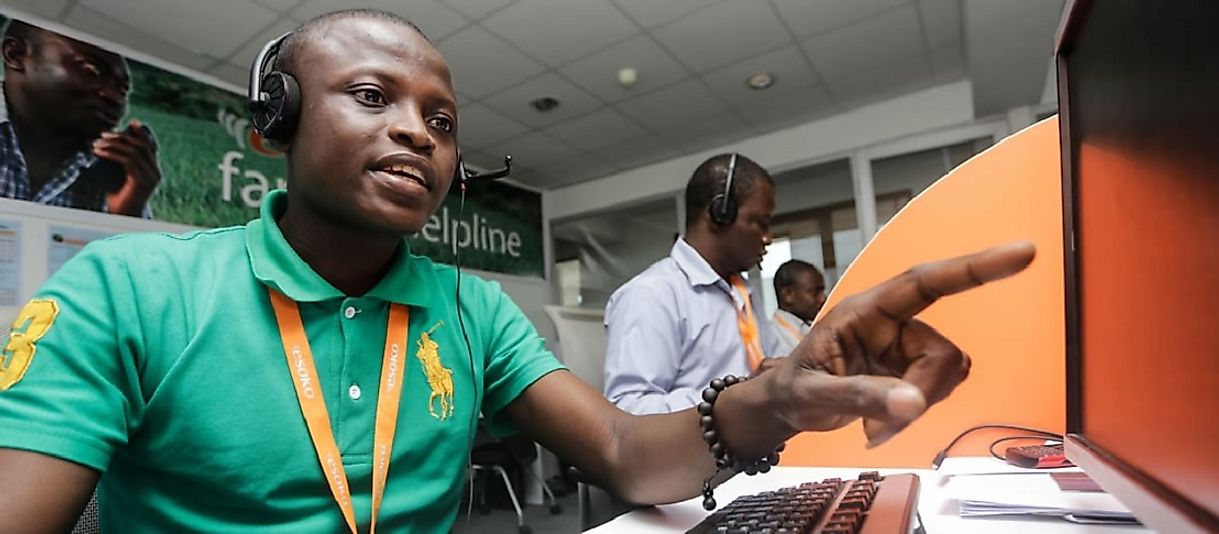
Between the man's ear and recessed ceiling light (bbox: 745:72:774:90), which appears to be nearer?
the man's ear

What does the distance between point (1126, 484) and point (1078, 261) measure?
0.25 meters

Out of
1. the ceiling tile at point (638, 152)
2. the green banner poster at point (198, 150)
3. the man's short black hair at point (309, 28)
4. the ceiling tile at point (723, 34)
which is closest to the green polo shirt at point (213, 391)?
the man's short black hair at point (309, 28)

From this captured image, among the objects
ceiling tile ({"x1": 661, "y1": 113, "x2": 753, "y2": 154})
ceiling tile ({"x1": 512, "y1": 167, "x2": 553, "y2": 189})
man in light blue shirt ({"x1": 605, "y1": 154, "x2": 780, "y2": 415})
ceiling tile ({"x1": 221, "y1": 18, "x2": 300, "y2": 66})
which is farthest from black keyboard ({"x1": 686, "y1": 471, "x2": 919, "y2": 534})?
ceiling tile ({"x1": 512, "y1": 167, "x2": 553, "y2": 189})

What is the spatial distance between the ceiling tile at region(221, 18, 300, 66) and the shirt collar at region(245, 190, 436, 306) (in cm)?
227

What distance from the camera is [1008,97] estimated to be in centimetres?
350

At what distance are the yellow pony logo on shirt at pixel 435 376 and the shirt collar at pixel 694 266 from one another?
108cm

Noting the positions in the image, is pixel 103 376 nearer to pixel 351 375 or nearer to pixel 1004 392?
pixel 351 375

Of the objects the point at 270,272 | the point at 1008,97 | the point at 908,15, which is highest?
the point at 908,15

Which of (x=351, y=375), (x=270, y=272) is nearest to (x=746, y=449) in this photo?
(x=351, y=375)

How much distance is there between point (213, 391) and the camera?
65 cm

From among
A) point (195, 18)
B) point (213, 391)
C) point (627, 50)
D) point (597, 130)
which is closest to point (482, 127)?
point (597, 130)

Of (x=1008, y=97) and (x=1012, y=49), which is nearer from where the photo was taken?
(x=1012, y=49)

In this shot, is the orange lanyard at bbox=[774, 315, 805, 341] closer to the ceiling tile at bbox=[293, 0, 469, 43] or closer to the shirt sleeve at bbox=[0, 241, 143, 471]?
the ceiling tile at bbox=[293, 0, 469, 43]

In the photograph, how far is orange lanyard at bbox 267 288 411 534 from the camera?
67cm
